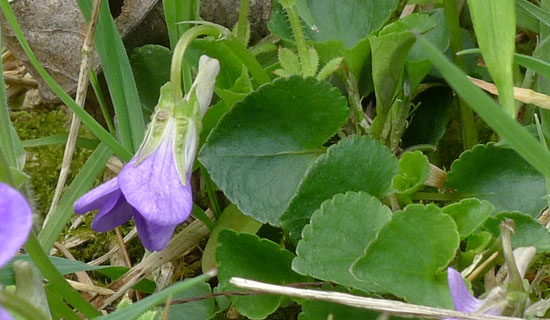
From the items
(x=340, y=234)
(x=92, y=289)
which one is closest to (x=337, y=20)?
(x=340, y=234)

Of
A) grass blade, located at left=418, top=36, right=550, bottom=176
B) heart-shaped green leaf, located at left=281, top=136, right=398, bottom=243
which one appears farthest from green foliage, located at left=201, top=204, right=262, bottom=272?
grass blade, located at left=418, top=36, right=550, bottom=176

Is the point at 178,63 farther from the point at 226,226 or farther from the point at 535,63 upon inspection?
the point at 535,63

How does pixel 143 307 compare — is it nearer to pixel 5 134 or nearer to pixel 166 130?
pixel 166 130

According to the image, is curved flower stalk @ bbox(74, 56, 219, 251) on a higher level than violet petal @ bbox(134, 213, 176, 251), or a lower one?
higher

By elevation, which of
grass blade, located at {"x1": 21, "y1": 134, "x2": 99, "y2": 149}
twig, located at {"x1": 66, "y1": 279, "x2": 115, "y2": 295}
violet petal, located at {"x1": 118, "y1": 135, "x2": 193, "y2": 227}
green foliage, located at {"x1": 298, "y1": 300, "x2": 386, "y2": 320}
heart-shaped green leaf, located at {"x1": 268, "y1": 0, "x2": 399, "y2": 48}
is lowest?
twig, located at {"x1": 66, "y1": 279, "x2": 115, "y2": 295}

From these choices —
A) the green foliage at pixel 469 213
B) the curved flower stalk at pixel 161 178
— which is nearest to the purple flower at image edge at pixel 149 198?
the curved flower stalk at pixel 161 178

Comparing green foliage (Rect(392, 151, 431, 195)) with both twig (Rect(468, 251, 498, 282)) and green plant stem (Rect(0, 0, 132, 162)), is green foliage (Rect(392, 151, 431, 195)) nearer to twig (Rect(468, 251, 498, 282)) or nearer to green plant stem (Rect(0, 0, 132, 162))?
twig (Rect(468, 251, 498, 282))

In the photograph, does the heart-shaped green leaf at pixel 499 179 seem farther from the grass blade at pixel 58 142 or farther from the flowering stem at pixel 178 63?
the grass blade at pixel 58 142
